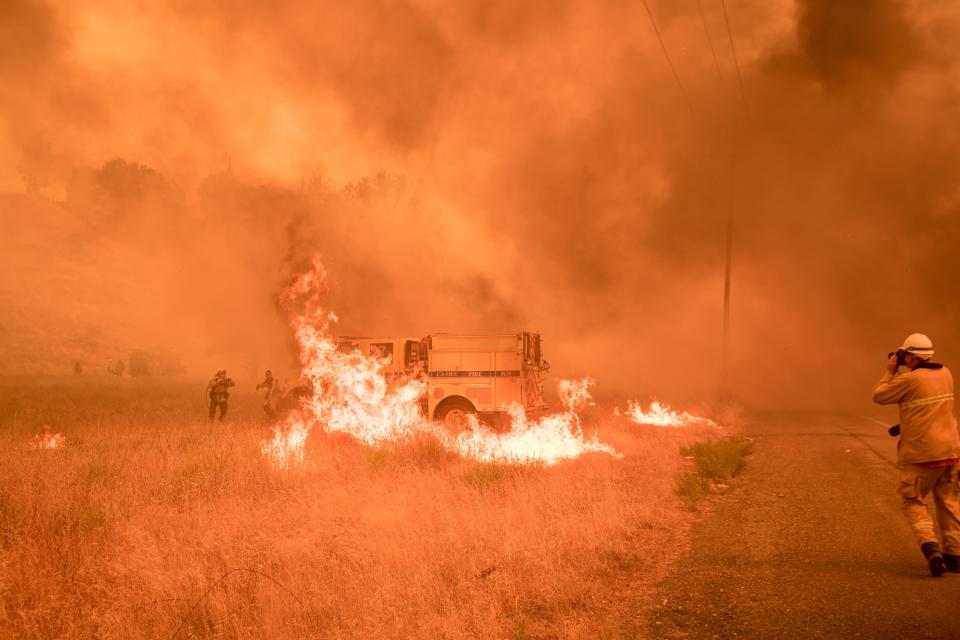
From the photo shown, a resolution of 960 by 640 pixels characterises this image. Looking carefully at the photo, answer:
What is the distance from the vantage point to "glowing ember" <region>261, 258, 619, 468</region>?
38.4 ft

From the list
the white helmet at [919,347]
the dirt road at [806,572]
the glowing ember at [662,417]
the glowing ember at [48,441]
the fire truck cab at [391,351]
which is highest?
the fire truck cab at [391,351]

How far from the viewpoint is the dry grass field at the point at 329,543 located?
16.2 ft

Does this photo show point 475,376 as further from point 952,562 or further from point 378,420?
point 952,562

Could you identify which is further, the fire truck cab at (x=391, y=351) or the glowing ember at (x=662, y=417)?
the glowing ember at (x=662, y=417)

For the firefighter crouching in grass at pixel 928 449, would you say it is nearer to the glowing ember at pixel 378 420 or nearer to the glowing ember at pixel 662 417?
the glowing ember at pixel 378 420

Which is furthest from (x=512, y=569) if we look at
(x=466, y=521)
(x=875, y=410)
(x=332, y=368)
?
(x=875, y=410)

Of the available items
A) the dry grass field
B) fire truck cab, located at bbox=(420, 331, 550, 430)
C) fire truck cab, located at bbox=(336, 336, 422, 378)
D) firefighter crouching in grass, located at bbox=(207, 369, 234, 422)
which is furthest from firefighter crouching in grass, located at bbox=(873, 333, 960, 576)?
firefighter crouching in grass, located at bbox=(207, 369, 234, 422)

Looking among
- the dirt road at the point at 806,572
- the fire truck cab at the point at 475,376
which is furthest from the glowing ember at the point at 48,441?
the dirt road at the point at 806,572

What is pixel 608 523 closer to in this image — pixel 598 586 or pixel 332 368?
pixel 598 586

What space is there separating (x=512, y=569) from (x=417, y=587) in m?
0.84

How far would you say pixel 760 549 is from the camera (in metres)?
6.48

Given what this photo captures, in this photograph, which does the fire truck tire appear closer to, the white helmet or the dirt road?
the dirt road

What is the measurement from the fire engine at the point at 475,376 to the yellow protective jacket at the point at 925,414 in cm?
939

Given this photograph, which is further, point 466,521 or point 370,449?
point 370,449
